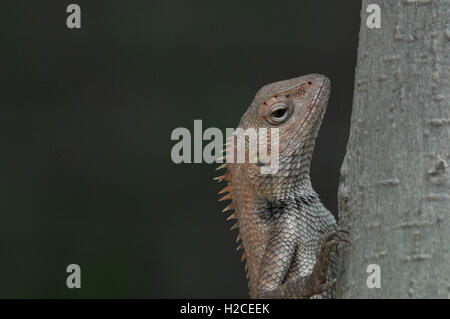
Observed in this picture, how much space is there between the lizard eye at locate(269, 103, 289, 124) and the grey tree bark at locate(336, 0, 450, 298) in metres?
1.00

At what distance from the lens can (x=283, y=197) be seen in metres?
3.29

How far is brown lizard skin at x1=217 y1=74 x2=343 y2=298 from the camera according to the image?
122 inches

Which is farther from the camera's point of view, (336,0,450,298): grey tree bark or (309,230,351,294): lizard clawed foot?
(309,230,351,294): lizard clawed foot

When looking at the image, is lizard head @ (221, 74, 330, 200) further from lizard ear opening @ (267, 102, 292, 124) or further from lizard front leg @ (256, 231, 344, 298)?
lizard front leg @ (256, 231, 344, 298)

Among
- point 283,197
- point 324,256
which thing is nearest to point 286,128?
point 283,197

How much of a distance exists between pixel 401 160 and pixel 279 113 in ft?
4.08

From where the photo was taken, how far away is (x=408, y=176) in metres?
2.14

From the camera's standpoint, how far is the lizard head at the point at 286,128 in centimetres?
330

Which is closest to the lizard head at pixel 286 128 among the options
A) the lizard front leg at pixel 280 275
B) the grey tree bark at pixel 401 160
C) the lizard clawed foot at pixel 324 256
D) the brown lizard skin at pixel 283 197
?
the brown lizard skin at pixel 283 197

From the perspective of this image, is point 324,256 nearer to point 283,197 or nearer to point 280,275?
point 280,275

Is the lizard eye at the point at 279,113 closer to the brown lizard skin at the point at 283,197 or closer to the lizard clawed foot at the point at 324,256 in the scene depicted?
the brown lizard skin at the point at 283,197

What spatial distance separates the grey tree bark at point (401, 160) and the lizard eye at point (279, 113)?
1.00 m

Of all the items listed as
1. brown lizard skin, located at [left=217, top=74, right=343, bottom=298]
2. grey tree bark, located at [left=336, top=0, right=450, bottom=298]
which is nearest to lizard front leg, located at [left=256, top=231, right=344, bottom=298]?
brown lizard skin, located at [left=217, top=74, right=343, bottom=298]
